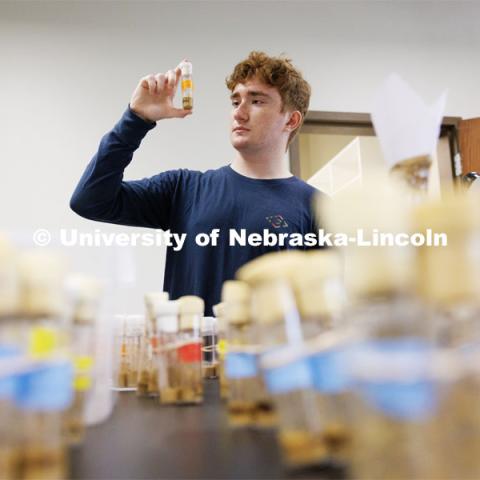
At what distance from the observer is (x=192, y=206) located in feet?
5.65

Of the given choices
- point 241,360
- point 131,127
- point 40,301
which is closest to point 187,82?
point 131,127

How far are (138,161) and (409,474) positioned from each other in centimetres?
260

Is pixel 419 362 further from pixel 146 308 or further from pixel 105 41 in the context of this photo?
pixel 105 41

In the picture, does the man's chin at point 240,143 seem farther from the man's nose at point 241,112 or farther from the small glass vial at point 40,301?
the small glass vial at point 40,301

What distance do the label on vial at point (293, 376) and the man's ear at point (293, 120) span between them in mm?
1555

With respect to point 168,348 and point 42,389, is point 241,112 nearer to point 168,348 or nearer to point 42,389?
point 168,348

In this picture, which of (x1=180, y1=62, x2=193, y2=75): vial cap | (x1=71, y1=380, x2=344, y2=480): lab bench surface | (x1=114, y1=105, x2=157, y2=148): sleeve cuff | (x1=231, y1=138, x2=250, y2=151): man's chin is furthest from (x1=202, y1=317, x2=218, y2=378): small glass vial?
(x1=231, y1=138, x2=250, y2=151): man's chin

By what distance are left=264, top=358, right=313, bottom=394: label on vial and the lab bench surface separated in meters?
0.06

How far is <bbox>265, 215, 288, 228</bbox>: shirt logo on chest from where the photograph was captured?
163cm

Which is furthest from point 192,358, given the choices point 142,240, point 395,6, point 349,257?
point 395,6

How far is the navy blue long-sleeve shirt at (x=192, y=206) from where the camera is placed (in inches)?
Answer: 57.9

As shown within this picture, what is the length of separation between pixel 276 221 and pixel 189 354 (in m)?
0.88

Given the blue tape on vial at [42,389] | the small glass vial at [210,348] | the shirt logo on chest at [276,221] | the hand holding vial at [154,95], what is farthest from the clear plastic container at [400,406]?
the shirt logo on chest at [276,221]

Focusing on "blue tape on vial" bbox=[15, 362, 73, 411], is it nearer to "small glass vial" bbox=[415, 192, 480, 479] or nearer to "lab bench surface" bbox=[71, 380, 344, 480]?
"lab bench surface" bbox=[71, 380, 344, 480]
